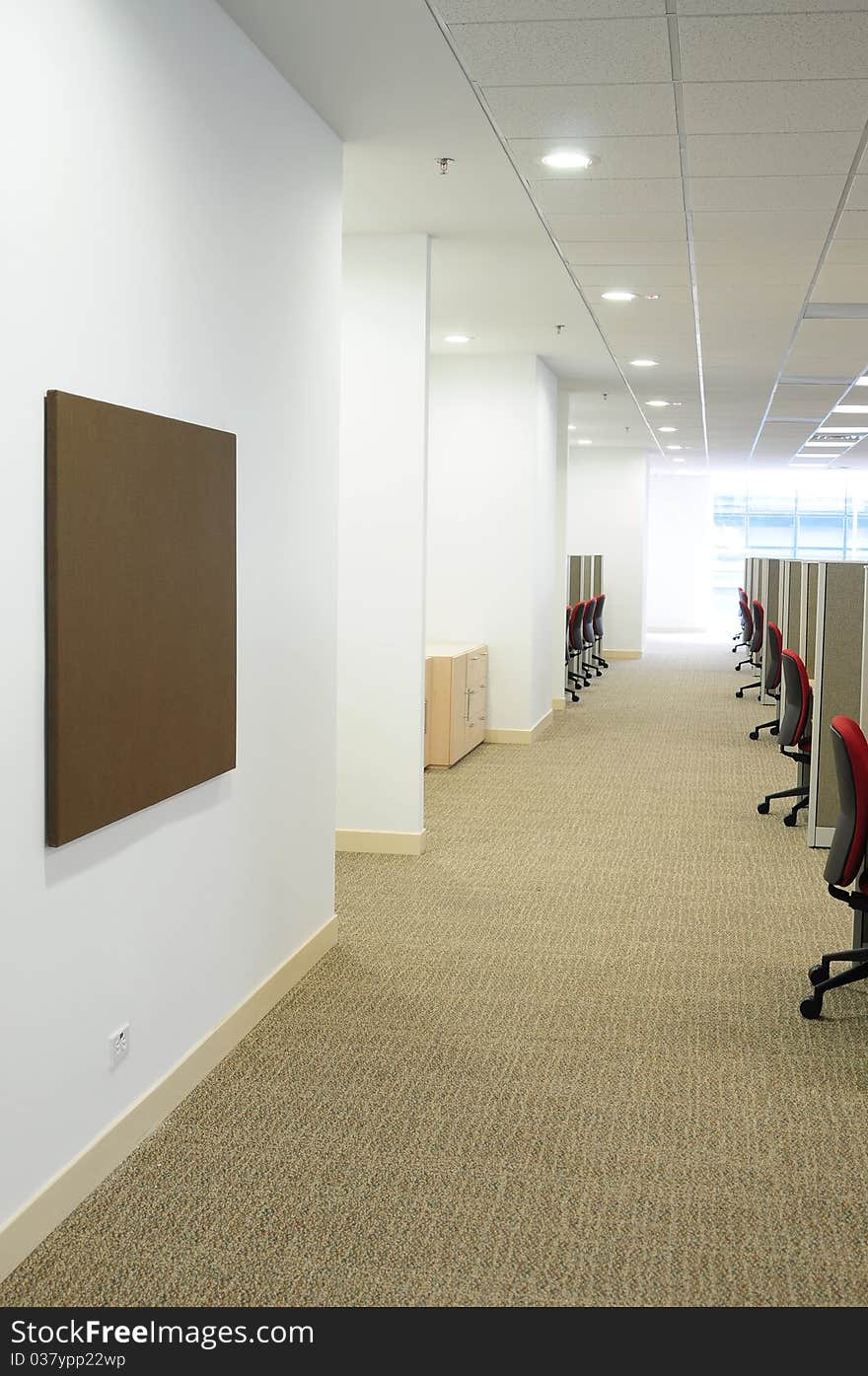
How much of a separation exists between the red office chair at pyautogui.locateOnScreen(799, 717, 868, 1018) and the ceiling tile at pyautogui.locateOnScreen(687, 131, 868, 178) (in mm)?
1629

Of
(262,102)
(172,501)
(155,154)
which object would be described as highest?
(262,102)

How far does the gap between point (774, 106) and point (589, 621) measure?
9732mm

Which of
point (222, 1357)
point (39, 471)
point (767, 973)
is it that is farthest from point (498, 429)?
point (222, 1357)

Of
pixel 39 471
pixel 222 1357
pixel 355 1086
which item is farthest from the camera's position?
pixel 355 1086

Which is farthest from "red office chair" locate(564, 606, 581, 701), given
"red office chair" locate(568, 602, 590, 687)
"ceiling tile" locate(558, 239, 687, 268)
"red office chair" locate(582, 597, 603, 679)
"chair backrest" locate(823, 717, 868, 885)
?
"chair backrest" locate(823, 717, 868, 885)

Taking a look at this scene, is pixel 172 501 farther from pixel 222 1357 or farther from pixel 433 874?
pixel 433 874

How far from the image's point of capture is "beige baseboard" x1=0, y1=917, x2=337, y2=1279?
2312 mm

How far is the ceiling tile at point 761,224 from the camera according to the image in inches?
179

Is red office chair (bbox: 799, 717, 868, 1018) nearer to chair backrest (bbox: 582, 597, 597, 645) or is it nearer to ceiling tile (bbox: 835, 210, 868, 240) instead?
ceiling tile (bbox: 835, 210, 868, 240)

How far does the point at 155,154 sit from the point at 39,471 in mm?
871

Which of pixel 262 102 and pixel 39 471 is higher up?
pixel 262 102

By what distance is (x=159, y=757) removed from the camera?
110 inches

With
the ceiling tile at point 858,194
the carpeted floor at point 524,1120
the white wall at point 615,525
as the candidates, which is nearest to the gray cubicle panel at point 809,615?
the carpeted floor at point 524,1120

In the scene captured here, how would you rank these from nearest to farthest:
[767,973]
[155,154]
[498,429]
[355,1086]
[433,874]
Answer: [155,154]
[355,1086]
[767,973]
[433,874]
[498,429]
